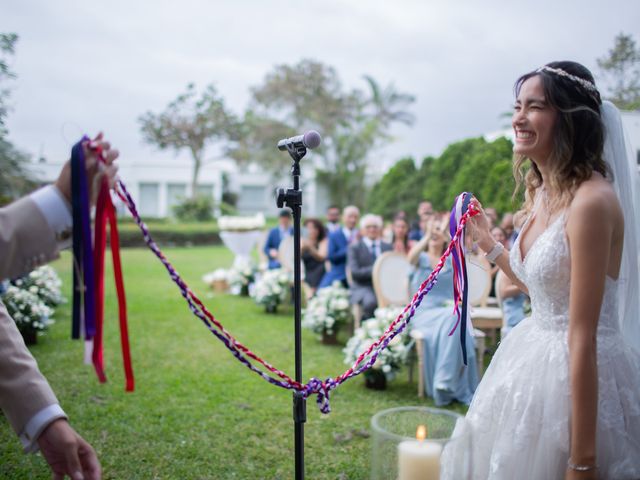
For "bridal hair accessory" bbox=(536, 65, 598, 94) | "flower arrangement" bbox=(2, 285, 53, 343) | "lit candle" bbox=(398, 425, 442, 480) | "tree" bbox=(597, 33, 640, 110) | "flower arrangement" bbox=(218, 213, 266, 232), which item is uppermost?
"tree" bbox=(597, 33, 640, 110)

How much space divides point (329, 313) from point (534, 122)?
557 centimetres

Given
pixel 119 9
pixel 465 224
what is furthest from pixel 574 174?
pixel 119 9

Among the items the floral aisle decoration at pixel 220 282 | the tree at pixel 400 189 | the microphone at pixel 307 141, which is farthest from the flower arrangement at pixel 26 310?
the tree at pixel 400 189

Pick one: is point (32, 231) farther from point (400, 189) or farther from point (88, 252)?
point (400, 189)

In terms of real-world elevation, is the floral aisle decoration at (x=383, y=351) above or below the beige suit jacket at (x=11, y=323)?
below

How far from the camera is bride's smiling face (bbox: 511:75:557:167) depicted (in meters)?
1.76

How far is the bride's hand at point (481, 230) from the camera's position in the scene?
2205 mm

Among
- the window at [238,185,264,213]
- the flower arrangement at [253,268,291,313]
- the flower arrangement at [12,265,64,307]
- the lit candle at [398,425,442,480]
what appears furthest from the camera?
the window at [238,185,264,213]

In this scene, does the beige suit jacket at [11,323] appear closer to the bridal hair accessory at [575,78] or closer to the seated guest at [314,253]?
the bridal hair accessory at [575,78]

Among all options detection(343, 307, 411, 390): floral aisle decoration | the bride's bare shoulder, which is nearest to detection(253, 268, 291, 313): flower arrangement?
detection(343, 307, 411, 390): floral aisle decoration

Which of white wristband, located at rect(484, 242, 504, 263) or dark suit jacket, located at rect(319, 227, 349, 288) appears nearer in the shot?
white wristband, located at rect(484, 242, 504, 263)

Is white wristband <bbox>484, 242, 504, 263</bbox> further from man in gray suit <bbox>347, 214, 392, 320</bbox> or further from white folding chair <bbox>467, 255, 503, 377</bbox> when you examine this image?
man in gray suit <bbox>347, 214, 392, 320</bbox>

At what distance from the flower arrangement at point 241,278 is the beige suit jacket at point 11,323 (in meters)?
10.1

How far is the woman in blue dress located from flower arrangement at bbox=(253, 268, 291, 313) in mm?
3985
